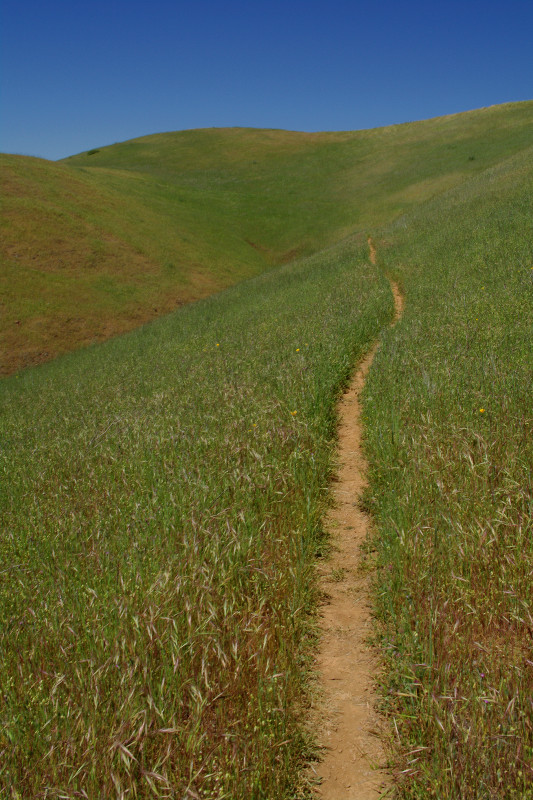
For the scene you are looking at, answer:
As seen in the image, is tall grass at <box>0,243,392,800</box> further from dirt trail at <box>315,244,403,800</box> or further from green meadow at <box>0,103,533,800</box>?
dirt trail at <box>315,244,403,800</box>

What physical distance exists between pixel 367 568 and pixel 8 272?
28214 millimetres

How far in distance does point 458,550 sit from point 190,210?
49118 millimetres

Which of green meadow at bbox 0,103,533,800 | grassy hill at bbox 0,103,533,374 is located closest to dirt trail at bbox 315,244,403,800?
green meadow at bbox 0,103,533,800

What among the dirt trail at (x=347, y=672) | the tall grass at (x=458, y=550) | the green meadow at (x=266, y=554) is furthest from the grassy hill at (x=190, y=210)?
the dirt trail at (x=347, y=672)

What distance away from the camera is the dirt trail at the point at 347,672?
2635 millimetres

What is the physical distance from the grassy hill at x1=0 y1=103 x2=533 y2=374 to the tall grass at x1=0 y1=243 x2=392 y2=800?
19.5 meters

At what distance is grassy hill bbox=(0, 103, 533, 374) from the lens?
2788 centimetres

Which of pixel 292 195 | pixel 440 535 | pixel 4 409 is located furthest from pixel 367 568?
pixel 292 195

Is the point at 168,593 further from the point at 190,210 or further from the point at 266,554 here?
the point at 190,210

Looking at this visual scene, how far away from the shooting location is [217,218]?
1902 inches

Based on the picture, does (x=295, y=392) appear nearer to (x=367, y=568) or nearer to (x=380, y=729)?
(x=367, y=568)

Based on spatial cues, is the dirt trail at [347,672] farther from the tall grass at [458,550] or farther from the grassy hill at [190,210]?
the grassy hill at [190,210]

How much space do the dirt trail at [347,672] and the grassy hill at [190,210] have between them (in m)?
22.0

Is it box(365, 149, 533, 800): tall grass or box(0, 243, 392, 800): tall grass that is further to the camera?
box(0, 243, 392, 800): tall grass
